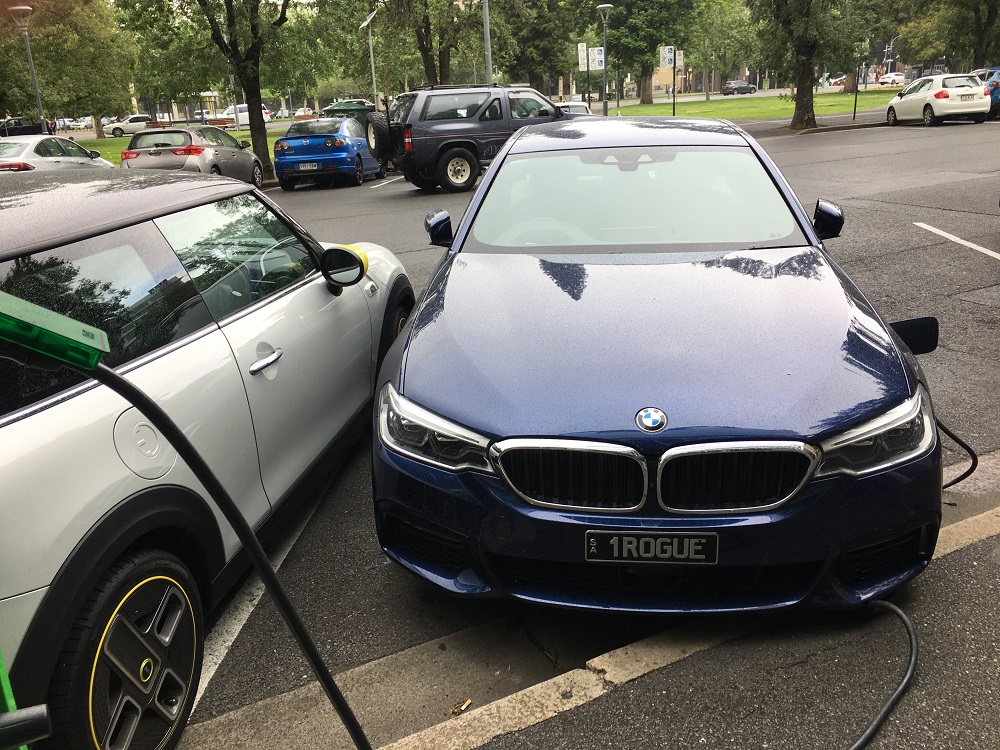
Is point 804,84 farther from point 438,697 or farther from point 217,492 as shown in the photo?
point 217,492

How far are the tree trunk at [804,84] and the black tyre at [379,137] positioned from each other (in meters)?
15.3

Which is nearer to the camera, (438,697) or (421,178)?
(438,697)

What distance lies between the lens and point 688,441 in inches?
92.3

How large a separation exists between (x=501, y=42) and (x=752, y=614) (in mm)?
43339

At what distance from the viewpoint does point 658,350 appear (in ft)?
8.83

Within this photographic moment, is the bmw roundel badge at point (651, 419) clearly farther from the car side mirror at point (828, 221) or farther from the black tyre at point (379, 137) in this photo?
the black tyre at point (379, 137)

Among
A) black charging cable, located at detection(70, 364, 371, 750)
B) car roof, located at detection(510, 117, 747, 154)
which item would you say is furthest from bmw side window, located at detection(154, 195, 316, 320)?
black charging cable, located at detection(70, 364, 371, 750)

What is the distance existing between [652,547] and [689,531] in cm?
11

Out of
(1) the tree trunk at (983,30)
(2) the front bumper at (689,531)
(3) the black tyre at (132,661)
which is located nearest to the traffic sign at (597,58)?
(1) the tree trunk at (983,30)

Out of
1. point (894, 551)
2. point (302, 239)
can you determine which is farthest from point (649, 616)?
point (302, 239)

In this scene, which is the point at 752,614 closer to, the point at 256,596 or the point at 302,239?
the point at 256,596

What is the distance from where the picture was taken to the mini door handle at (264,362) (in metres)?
2.93

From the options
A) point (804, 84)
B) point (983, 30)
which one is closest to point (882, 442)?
point (804, 84)

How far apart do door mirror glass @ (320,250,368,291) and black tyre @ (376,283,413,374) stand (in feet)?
1.72
